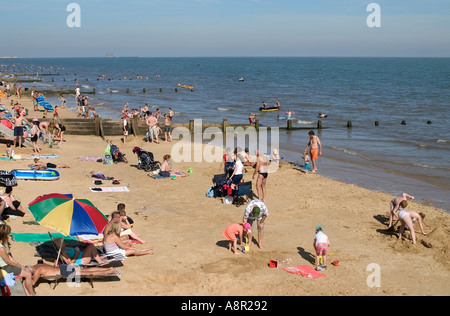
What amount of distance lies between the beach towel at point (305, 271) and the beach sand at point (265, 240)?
171 mm

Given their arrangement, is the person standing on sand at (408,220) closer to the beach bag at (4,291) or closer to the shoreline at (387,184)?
the shoreline at (387,184)

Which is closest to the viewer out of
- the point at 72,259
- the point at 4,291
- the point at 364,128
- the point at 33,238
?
the point at 4,291

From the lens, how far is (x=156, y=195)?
14523mm

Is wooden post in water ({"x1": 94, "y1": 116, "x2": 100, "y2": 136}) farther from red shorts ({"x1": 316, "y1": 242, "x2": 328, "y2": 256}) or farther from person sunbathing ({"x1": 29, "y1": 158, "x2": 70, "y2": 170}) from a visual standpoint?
red shorts ({"x1": 316, "y1": 242, "x2": 328, "y2": 256})

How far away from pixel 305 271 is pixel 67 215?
480cm

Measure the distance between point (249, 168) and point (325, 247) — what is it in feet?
30.0

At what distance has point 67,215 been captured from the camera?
902 cm

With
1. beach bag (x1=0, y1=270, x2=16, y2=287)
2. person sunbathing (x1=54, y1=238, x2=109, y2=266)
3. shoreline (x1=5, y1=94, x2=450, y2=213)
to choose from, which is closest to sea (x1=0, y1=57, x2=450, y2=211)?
shoreline (x1=5, y1=94, x2=450, y2=213)

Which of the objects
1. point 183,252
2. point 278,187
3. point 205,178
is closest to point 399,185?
point 278,187

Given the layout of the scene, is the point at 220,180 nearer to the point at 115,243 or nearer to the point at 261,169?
the point at 261,169

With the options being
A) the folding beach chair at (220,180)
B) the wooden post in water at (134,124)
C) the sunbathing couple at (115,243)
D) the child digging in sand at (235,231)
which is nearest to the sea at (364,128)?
the folding beach chair at (220,180)

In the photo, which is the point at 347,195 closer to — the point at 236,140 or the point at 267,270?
the point at 267,270

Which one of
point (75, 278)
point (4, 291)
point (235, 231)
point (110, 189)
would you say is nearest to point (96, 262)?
point (75, 278)

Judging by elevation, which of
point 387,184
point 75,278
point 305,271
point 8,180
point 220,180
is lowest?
point 305,271
